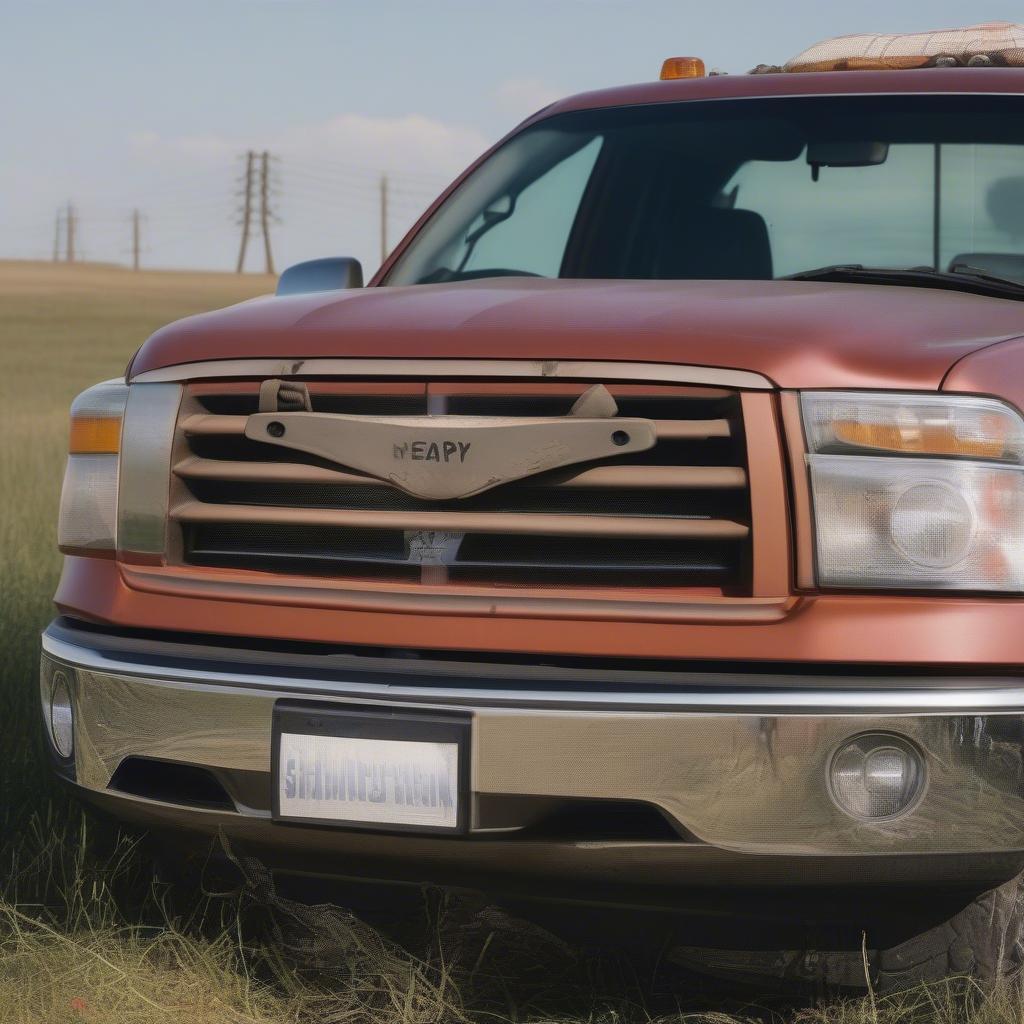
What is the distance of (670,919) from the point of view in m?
2.82

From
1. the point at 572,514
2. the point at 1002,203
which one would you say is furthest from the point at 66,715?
the point at 1002,203

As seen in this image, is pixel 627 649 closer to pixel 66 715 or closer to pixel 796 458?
pixel 796 458

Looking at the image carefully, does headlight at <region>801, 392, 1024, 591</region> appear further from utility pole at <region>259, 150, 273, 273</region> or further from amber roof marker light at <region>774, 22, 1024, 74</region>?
utility pole at <region>259, 150, 273, 273</region>

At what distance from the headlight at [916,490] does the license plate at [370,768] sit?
640 mm

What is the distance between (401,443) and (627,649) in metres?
0.50

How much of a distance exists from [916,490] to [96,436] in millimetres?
1509

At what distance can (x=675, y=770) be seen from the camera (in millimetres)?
2494

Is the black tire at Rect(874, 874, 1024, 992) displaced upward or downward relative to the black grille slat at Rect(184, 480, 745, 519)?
downward

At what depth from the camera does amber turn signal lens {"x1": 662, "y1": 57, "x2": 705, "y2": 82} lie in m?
4.75

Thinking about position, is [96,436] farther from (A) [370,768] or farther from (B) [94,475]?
(A) [370,768]

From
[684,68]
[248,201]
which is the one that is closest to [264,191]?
[248,201]

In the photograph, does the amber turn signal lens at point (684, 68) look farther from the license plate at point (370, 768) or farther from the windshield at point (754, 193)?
the license plate at point (370, 768)

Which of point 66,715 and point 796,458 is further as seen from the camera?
point 66,715

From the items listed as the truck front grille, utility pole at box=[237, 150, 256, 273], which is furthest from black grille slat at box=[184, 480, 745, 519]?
utility pole at box=[237, 150, 256, 273]
